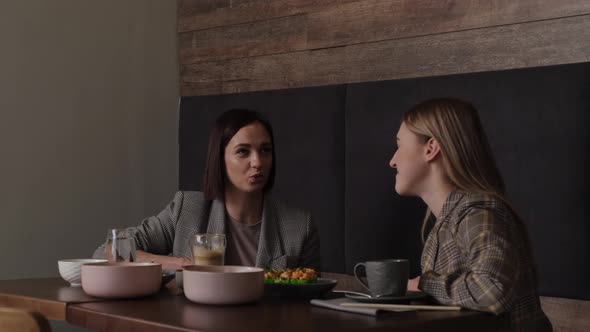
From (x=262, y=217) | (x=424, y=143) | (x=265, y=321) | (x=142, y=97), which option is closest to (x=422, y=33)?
(x=262, y=217)

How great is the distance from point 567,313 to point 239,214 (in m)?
1.01

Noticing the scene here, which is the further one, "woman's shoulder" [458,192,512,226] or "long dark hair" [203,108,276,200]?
"long dark hair" [203,108,276,200]

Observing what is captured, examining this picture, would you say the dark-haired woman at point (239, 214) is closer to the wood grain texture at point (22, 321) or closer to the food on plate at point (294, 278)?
the food on plate at point (294, 278)

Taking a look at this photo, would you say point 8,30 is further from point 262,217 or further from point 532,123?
point 532,123

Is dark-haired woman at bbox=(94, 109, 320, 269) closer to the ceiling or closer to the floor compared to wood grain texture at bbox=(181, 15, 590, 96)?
closer to the floor

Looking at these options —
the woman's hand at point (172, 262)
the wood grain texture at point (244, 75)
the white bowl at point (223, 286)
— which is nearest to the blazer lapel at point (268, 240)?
the woman's hand at point (172, 262)

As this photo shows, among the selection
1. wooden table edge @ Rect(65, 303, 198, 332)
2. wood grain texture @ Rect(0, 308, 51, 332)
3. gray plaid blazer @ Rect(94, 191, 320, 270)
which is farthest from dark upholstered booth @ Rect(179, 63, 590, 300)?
wood grain texture @ Rect(0, 308, 51, 332)

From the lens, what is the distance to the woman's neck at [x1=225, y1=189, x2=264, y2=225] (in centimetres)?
269

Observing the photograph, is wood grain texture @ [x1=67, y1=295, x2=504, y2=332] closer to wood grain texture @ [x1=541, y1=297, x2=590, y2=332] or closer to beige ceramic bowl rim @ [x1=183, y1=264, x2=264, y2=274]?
beige ceramic bowl rim @ [x1=183, y1=264, x2=264, y2=274]

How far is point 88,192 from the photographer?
3.72m

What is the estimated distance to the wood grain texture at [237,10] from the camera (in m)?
3.45

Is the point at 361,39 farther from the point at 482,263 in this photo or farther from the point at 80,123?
the point at 482,263

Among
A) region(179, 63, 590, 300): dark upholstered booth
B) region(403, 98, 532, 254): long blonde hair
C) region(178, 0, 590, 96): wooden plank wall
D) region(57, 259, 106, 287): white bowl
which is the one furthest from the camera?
region(178, 0, 590, 96): wooden plank wall

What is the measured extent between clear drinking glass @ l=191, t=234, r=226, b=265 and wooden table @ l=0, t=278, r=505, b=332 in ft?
0.37
